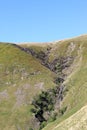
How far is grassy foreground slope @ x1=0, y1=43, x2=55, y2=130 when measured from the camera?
138 m

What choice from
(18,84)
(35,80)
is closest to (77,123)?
(35,80)

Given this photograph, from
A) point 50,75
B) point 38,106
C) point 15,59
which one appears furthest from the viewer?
point 15,59

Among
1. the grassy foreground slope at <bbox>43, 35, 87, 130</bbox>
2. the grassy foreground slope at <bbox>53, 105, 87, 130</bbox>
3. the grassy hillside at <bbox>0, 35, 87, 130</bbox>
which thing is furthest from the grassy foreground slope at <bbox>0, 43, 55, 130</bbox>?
the grassy foreground slope at <bbox>53, 105, 87, 130</bbox>

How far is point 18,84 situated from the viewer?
16162 centimetres

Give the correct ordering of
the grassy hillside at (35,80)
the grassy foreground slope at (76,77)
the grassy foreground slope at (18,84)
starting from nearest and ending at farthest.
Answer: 1. the grassy foreground slope at (76,77)
2. the grassy hillside at (35,80)
3. the grassy foreground slope at (18,84)

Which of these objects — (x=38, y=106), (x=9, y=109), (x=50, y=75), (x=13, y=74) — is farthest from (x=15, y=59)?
(x=38, y=106)

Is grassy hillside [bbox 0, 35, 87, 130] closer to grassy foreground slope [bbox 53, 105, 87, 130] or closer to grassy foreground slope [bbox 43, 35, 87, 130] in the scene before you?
grassy foreground slope [bbox 43, 35, 87, 130]

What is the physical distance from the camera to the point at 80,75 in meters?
154

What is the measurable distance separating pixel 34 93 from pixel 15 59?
37494 mm

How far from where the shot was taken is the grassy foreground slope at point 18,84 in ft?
452

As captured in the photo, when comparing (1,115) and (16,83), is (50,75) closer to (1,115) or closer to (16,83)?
(16,83)

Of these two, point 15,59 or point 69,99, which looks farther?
point 15,59

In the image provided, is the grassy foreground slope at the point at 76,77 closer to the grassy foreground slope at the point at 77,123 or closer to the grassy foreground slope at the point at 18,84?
the grassy foreground slope at the point at 18,84

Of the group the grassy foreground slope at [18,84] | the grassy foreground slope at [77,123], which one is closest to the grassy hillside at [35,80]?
the grassy foreground slope at [18,84]
